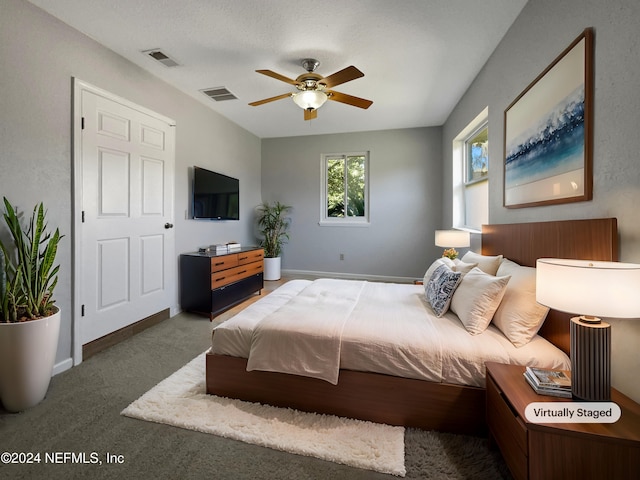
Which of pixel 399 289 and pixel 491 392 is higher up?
pixel 399 289

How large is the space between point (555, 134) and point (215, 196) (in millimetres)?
3649

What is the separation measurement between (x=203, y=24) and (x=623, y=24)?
8.31 ft

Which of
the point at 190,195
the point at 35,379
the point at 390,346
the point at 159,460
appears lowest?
the point at 159,460

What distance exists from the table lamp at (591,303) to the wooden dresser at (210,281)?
120 inches

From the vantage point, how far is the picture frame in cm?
146

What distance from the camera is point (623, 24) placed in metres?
1.25

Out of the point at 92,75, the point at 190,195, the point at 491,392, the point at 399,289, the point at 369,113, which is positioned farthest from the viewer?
the point at 369,113

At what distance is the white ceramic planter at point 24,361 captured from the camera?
166cm

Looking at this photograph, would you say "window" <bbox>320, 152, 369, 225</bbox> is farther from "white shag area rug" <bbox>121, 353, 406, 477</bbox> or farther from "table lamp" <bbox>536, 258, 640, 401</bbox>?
"table lamp" <bbox>536, 258, 640, 401</bbox>

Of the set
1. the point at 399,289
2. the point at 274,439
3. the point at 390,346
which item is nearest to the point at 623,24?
the point at 390,346

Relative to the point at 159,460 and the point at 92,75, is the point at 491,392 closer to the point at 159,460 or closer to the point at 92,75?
the point at 159,460

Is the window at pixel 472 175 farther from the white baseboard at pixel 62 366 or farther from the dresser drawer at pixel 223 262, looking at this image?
the white baseboard at pixel 62 366

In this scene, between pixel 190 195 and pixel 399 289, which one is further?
pixel 190 195

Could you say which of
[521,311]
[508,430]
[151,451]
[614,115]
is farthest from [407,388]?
[614,115]
